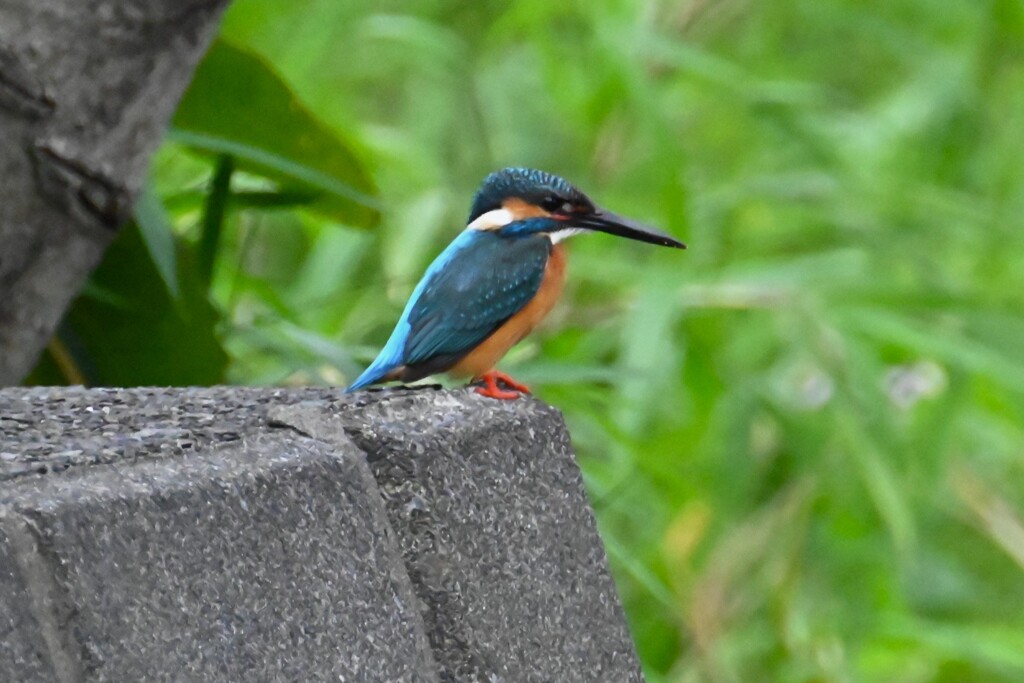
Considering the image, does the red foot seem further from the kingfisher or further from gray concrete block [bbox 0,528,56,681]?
gray concrete block [bbox 0,528,56,681]

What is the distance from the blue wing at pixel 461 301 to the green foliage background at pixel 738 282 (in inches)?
37.1

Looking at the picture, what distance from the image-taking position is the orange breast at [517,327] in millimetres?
2042

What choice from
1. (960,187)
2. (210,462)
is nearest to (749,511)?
(960,187)

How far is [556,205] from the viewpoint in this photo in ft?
7.33

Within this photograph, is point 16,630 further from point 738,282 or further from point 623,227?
point 738,282

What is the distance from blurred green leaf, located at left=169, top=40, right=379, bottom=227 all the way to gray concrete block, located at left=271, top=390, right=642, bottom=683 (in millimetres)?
1235

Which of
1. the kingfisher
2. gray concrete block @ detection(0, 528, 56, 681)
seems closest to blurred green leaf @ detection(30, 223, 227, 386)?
the kingfisher

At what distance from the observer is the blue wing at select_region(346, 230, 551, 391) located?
198cm

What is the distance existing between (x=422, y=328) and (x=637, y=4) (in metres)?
2.34

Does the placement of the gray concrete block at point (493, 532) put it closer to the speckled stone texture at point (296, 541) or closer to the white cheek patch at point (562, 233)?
the speckled stone texture at point (296, 541)

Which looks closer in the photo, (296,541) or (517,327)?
(296,541)

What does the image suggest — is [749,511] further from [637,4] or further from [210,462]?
[210,462]

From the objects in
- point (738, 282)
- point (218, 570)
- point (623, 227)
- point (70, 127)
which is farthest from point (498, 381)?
point (738, 282)

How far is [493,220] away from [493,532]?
94 centimetres
